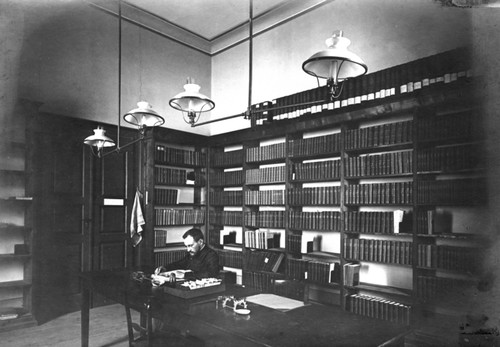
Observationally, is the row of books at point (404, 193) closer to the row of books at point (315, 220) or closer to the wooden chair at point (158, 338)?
the row of books at point (315, 220)

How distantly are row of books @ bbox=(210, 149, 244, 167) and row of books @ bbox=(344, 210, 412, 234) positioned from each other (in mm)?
2026

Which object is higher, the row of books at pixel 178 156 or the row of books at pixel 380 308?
the row of books at pixel 178 156

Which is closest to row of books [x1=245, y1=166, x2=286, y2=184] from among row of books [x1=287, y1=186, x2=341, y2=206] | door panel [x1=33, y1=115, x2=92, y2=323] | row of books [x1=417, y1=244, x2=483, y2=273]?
row of books [x1=287, y1=186, x2=341, y2=206]

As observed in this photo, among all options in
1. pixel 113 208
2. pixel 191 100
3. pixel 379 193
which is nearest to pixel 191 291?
pixel 191 100

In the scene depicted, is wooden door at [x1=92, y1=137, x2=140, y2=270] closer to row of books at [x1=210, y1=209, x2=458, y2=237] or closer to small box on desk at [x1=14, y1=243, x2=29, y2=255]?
small box on desk at [x1=14, y1=243, x2=29, y2=255]

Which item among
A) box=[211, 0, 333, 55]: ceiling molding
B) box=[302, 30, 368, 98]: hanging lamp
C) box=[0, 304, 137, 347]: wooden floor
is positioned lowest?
box=[0, 304, 137, 347]: wooden floor

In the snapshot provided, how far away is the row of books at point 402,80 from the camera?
138 inches

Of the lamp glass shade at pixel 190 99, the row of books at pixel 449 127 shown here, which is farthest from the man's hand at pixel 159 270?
the row of books at pixel 449 127

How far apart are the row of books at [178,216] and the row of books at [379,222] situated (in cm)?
263

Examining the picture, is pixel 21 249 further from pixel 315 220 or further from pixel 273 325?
pixel 273 325

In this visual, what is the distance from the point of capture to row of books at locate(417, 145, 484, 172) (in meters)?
3.40

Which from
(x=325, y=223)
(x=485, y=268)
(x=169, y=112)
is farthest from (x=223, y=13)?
(x=485, y=268)

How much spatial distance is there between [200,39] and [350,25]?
2848mm

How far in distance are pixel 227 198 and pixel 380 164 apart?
259 centimetres
